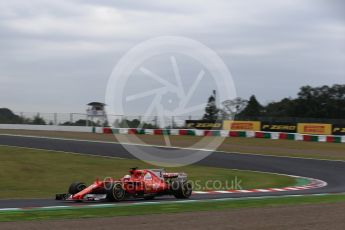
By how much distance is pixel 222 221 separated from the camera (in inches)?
376

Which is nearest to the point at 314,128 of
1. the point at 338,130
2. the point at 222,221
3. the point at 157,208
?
the point at 338,130

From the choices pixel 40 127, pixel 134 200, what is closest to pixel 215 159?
pixel 134 200

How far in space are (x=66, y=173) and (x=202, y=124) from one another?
2945 cm

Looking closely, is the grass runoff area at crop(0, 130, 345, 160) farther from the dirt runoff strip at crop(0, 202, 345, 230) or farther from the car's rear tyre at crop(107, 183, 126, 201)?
the dirt runoff strip at crop(0, 202, 345, 230)

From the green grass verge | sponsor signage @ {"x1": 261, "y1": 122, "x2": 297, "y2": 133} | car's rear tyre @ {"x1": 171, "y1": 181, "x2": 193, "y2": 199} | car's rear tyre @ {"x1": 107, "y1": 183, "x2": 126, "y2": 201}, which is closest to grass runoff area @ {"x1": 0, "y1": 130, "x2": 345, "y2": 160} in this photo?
sponsor signage @ {"x1": 261, "y1": 122, "x2": 297, "y2": 133}

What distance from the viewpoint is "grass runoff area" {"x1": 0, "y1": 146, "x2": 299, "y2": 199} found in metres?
17.1

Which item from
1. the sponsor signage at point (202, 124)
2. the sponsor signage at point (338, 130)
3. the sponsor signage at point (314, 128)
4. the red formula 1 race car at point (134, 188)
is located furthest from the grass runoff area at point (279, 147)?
the red formula 1 race car at point (134, 188)

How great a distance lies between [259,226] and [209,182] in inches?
416

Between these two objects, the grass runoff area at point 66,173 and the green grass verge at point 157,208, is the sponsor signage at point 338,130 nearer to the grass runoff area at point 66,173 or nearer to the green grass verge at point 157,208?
the grass runoff area at point 66,173

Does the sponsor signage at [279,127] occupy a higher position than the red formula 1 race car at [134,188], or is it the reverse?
the sponsor signage at [279,127]

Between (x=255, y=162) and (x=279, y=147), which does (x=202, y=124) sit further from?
(x=255, y=162)

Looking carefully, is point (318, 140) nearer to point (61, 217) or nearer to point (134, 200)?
point (134, 200)

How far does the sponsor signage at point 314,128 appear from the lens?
42472 millimetres

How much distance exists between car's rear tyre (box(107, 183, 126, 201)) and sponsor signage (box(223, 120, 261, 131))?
113 feet
